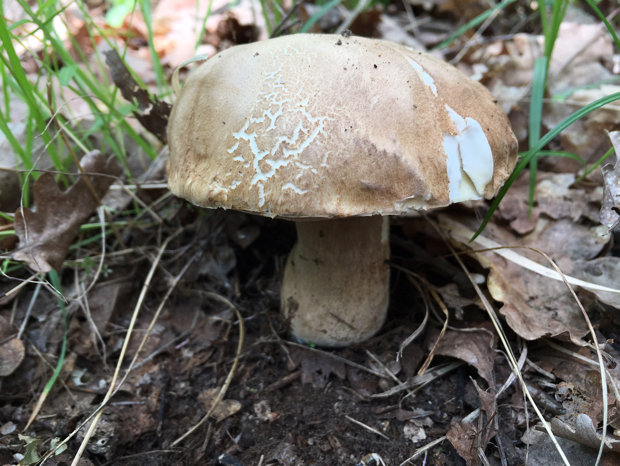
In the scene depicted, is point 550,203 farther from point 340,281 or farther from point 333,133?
point 333,133

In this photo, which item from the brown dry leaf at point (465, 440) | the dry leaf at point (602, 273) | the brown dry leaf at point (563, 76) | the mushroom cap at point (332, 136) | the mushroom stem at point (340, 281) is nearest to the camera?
the mushroom cap at point (332, 136)

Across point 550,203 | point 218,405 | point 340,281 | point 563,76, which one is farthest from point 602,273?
point 218,405

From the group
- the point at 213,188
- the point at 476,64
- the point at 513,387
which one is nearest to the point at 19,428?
the point at 213,188

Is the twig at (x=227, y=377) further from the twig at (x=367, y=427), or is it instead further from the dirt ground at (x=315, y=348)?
the twig at (x=367, y=427)

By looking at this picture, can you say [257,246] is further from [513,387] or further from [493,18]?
[493,18]

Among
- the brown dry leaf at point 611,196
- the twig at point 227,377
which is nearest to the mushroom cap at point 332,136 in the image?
the brown dry leaf at point 611,196

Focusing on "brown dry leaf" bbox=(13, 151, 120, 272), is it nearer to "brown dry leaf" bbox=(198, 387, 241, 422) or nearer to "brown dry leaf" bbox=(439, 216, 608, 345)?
"brown dry leaf" bbox=(198, 387, 241, 422)

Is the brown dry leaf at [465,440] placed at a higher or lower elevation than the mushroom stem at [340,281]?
lower

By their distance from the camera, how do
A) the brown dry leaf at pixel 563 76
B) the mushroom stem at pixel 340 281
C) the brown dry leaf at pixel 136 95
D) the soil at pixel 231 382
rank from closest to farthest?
1. the soil at pixel 231 382
2. the mushroom stem at pixel 340 281
3. the brown dry leaf at pixel 136 95
4. the brown dry leaf at pixel 563 76
